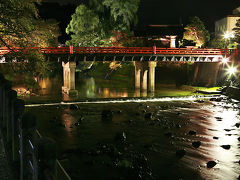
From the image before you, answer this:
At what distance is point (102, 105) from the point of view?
90.6 ft

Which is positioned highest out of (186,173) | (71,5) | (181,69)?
(71,5)

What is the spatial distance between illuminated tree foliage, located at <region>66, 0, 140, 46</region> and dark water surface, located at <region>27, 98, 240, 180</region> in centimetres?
1722

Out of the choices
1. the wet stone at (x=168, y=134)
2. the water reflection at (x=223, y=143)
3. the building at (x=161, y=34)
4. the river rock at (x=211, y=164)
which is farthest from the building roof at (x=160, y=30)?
the river rock at (x=211, y=164)

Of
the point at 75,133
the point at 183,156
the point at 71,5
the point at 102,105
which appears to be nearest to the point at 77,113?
the point at 102,105

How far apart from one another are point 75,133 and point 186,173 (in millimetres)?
7962

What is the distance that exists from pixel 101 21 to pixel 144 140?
33.5 meters

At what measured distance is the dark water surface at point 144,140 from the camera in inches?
465

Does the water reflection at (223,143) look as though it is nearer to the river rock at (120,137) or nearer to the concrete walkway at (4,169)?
the river rock at (120,137)

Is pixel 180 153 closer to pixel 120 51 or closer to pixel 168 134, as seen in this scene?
pixel 168 134

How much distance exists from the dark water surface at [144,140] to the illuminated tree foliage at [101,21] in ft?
56.5

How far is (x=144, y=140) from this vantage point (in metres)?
16.1

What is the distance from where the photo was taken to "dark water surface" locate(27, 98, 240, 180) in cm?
1180

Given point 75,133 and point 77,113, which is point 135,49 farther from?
point 75,133

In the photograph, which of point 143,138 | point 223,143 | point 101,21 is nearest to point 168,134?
point 143,138
